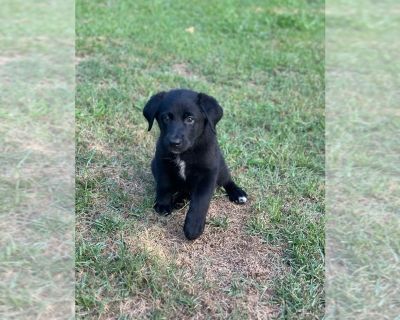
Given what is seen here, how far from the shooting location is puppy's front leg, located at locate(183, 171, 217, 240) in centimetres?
298

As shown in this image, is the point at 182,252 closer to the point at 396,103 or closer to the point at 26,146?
the point at 26,146

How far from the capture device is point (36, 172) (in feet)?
11.1

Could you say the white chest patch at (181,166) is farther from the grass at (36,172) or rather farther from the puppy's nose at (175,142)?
the grass at (36,172)

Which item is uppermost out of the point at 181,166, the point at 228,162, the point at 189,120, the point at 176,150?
the point at 189,120

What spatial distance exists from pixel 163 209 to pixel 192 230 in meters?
0.32

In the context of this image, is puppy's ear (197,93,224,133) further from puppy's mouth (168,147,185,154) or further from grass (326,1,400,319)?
grass (326,1,400,319)

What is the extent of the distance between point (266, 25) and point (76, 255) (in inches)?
195

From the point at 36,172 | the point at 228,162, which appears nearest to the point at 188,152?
the point at 228,162

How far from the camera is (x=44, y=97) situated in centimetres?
432

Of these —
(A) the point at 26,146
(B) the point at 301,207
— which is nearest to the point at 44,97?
(A) the point at 26,146

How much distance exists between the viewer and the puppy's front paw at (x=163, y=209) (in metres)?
3.21

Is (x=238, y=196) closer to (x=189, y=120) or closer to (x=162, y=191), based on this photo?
(x=162, y=191)

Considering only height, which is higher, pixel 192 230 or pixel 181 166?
pixel 181 166

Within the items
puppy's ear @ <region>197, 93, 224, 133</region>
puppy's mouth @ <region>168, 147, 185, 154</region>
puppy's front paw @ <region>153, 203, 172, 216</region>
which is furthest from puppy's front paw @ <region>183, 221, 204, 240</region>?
puppy's ear @ <region>197, 93, 224, 133</region>
